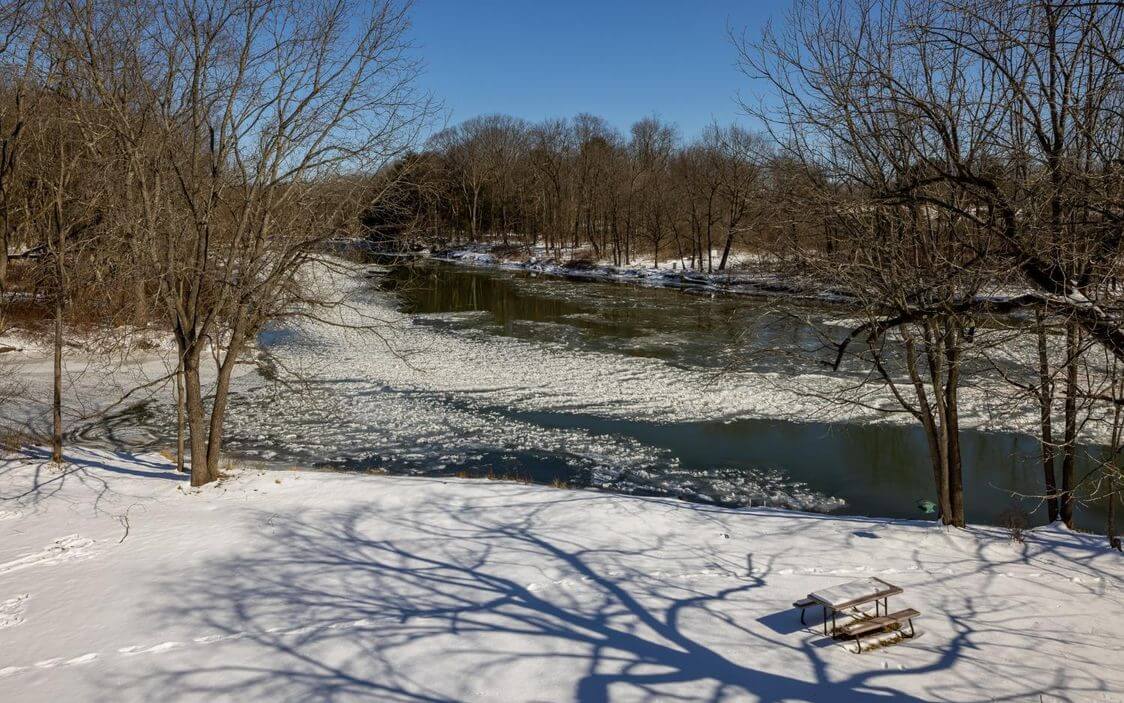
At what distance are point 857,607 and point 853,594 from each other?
1.02ft

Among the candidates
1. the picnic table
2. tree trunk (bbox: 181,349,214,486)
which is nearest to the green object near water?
the picnic table

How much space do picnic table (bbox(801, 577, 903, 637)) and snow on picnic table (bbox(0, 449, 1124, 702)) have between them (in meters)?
0.30

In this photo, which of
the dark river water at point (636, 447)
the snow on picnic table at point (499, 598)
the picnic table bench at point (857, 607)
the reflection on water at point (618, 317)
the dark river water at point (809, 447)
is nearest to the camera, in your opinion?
the snow on picnic table at point (499, 598)

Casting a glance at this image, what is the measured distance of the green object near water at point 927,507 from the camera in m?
11.7

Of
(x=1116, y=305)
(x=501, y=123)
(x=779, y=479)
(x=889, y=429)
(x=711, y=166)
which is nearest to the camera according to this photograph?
(x=1116, y=305)

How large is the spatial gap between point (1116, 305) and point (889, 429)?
419 inches

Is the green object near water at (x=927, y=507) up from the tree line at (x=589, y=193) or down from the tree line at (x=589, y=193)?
down

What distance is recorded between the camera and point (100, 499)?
974 cm

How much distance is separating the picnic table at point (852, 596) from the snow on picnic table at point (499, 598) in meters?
0.30

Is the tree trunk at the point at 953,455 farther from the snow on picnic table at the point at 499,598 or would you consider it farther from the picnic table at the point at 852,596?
the picnic table at the point at 852,596

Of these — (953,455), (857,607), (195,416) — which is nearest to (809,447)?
(953,455)

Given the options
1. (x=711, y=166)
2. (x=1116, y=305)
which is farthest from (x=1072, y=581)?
(x=711, y=166)

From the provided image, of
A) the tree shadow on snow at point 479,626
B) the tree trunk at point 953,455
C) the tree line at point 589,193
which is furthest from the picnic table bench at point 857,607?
the tree line at point 589,193

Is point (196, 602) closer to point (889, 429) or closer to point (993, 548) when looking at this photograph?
point (993, 548)
